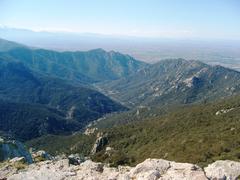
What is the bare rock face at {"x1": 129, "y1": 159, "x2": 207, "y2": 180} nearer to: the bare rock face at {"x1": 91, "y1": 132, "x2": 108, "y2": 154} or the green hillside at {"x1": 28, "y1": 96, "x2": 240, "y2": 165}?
the green hillside at {"x1": 28, "y1": 96, "x2": 240, "y2": 165}

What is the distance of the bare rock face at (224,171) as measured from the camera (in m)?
25.2

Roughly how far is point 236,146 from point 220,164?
42.1 metres

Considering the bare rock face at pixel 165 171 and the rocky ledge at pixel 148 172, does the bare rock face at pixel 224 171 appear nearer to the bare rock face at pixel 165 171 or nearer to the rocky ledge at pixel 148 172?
the rocky ledge at pixel 148 172

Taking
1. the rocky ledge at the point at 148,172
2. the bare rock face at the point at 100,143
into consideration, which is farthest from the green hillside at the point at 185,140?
the rocky ledge at the point at 148,172

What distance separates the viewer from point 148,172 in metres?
26.2

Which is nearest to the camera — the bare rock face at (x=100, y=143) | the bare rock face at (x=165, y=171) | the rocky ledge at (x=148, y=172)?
the bare rock face at (x=165, y=171)

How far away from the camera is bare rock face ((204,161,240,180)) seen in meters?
25.2

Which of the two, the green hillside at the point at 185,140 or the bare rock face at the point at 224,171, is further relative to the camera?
the green hillside at the point at 185,140

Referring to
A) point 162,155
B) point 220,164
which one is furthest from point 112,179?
point 162,155

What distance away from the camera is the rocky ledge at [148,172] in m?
25.2

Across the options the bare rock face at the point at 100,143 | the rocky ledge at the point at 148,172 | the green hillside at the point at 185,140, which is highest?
the rocky ledge at the point at 148,172

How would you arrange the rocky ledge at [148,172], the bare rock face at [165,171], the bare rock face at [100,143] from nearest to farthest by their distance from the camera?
the bare rock face at [165,171] < the rocky ledge at [148,172] < the bare rock face at [100,143]

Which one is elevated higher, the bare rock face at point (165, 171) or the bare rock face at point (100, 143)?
the bare rock face at point (165, 171)

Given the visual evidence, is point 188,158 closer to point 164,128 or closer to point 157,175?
point 157,175
